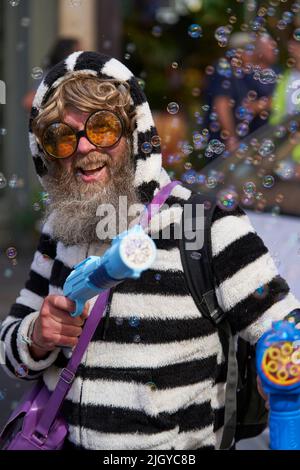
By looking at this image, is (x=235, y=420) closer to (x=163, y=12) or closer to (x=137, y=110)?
(x=137, y=110)

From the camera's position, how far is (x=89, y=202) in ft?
7.39

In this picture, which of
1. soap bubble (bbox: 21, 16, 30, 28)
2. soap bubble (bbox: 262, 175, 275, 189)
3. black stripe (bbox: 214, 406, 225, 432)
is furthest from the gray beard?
soap bubble (bbox: 21, 16, 30, 28)

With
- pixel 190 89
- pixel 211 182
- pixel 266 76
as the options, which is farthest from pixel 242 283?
pixel 190 89

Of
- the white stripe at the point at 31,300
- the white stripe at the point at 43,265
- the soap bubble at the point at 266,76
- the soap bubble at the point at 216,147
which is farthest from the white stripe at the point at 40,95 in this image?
the soap bubble at the point at 266,76

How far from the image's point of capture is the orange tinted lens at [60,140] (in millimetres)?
2256

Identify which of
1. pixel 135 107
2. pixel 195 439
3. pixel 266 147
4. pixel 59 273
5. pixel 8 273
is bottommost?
pixel 8 273

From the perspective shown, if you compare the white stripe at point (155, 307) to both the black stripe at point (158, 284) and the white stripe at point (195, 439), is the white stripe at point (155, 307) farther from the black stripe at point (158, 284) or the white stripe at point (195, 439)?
the white stripe at point (195, 439)

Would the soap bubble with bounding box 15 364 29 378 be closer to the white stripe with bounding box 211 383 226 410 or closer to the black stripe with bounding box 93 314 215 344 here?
the black stripe with bounding box 93 314 215 344

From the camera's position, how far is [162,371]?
2.12m

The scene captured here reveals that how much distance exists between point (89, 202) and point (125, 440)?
645 mm

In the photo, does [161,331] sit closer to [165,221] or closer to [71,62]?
[165,221]

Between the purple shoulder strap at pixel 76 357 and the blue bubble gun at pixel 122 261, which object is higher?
the blue bubble gun at pixel 122 261

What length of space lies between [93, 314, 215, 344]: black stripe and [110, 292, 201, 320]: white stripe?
0.04ft

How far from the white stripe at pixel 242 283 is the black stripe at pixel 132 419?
0.30m
